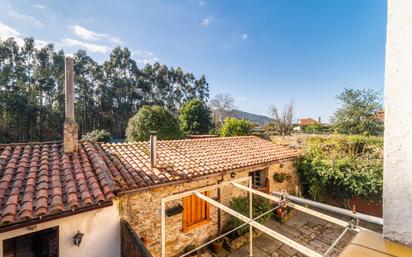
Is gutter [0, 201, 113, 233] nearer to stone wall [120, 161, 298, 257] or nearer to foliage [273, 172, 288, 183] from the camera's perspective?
stone wall [120, 161, 298, 257]

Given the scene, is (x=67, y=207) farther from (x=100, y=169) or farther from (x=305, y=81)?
(x=305, y=81)

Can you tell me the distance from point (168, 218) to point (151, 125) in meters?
10.5

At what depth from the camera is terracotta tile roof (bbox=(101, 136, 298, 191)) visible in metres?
6.38

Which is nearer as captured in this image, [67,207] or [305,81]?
[67,207]

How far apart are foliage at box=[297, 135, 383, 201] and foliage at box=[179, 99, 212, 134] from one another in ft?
53.2

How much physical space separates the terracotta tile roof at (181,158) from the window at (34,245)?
2773 millimetres

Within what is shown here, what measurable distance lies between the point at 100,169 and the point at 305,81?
78.4ft

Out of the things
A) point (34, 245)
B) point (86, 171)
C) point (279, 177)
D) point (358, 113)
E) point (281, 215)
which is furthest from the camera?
point (358, 113)

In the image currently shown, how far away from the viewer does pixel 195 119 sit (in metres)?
26.9

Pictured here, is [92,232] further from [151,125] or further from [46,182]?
[151,125]

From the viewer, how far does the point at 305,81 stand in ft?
75.0

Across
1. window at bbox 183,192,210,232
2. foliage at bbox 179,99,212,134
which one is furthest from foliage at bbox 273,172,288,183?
foliage at bbox 179,99,212,134

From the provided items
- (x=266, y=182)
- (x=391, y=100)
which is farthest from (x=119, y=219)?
(x=266, y=182)

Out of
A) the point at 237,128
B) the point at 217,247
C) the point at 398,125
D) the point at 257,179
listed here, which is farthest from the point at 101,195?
the point at 237,128
